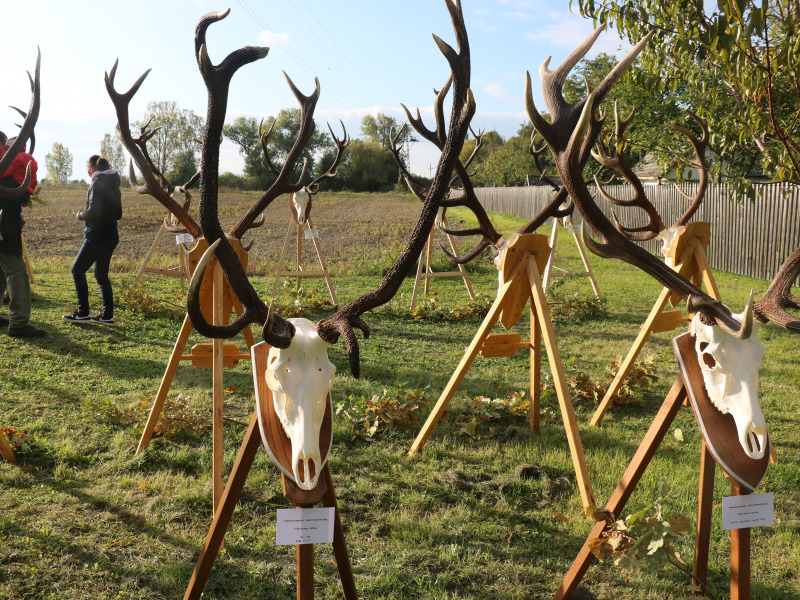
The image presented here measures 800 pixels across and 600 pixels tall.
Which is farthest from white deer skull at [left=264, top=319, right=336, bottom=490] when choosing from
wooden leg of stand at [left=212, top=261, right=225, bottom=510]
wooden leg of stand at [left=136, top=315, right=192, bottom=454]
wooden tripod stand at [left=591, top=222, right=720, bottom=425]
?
wooden tripod stand at [left=591, top=222, right=720, bottom=425]

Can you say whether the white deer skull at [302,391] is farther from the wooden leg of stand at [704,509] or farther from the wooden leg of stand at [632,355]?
the wooden leg of stand at [632,355]

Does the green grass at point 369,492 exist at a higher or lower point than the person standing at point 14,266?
lower

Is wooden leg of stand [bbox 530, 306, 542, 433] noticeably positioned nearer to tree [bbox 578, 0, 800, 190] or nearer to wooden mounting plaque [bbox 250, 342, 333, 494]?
tree [bbox 578, 0, 800, 190]

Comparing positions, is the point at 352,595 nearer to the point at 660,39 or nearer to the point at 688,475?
the point at 688,475

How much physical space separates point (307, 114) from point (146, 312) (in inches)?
269

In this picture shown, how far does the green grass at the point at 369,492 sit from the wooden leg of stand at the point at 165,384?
122 mm

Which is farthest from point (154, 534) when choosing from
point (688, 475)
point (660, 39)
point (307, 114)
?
point (660, 39)

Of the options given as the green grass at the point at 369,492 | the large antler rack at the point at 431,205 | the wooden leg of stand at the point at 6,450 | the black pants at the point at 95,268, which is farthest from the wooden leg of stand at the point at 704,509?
the black pants at the point at 95,268

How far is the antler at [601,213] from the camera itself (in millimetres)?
2387

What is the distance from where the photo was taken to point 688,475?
4.56m

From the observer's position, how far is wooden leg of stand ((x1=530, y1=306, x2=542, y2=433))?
512cm

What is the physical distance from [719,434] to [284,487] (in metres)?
1.77

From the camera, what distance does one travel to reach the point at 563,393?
4.17 metres

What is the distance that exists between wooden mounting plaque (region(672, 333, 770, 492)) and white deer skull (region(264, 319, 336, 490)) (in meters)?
1.52
